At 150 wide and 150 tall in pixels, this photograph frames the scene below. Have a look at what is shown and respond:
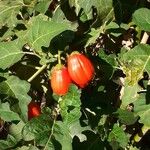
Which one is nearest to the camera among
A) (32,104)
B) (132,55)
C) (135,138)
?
(132,55)

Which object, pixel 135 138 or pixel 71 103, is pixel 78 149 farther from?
pixel 135 138

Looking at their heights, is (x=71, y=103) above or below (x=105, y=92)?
above

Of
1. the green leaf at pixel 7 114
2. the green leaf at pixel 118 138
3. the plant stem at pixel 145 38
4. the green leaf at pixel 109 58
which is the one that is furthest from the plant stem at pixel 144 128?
the green leaf at pixel 7 114

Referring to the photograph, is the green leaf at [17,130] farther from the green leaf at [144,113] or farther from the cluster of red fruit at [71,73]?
the green leaf at [144,113]

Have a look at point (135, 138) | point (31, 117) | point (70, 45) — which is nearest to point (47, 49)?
point (70, 45)

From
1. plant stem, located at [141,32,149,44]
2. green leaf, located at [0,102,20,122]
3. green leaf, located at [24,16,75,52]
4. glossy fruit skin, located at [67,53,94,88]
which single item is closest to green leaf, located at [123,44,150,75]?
glossy fruit skin, located at [67,53,94,88]

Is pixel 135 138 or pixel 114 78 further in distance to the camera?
pixel 135 138

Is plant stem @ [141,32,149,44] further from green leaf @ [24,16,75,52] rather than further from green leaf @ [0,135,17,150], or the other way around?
green leaf @ [0,135,17,150]
